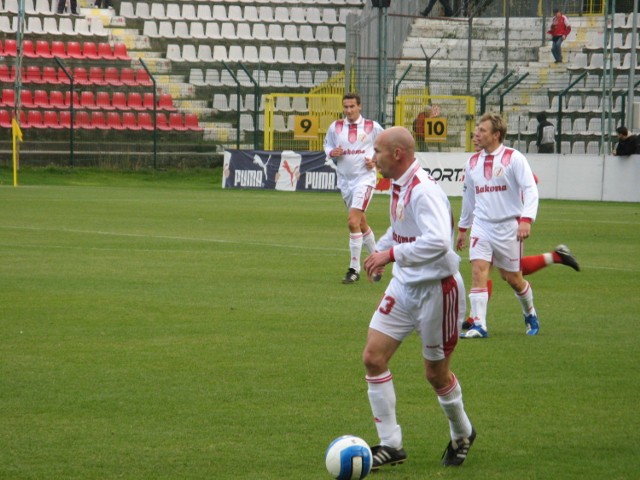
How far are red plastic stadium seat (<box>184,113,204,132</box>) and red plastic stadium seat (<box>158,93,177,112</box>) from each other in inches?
23.2

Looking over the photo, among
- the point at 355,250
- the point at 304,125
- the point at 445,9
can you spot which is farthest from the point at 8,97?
the point at 355,250

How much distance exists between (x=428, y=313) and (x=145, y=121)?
34.6 m

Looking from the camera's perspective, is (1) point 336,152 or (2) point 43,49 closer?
(1) point 336,152

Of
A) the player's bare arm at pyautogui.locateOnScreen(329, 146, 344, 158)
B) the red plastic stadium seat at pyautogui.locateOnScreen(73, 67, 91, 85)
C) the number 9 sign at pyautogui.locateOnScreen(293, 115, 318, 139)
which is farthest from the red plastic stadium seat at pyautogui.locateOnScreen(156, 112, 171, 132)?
the player's bare arm at pyautogui.locateOnScreen(329, 146, 344, 158)

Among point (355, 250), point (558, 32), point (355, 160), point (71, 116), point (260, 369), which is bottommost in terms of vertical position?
point (260, 369)

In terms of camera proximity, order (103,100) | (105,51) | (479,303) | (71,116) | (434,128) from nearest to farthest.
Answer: (479,303) → (434,128) → (71,116) → (103,100) → (105,51)

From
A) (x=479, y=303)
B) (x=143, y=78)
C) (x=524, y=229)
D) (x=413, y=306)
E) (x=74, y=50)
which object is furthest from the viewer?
(x=74, y=50)

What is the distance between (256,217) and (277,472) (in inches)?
740

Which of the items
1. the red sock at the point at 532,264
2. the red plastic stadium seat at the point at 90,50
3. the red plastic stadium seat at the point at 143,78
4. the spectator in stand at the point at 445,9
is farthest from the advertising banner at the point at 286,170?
the red sock at the point at 532,264

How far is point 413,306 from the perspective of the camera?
255 inches

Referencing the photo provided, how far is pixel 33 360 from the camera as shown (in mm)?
9328

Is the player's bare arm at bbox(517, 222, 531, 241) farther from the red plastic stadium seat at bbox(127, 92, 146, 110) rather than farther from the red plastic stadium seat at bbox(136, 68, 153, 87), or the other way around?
the red plastic stadium seat at bbox(136, 68, 153, 87)

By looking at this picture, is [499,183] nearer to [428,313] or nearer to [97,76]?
[428,313]

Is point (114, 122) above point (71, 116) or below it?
below
